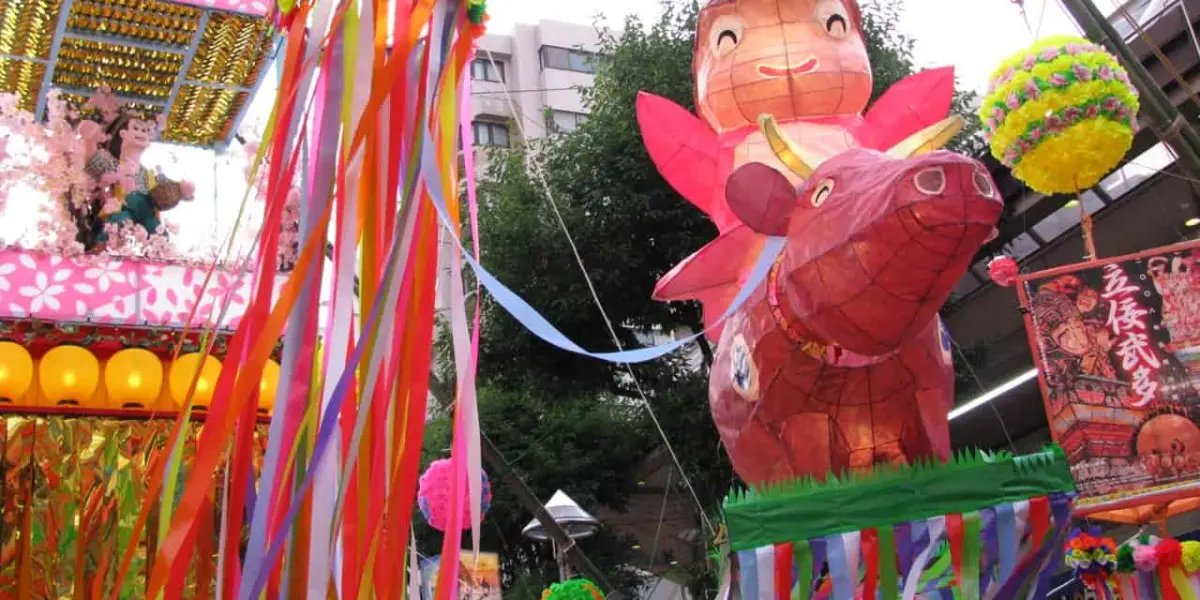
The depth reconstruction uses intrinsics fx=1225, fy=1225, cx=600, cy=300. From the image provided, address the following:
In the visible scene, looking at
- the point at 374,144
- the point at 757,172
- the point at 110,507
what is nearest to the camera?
the point at 374,144

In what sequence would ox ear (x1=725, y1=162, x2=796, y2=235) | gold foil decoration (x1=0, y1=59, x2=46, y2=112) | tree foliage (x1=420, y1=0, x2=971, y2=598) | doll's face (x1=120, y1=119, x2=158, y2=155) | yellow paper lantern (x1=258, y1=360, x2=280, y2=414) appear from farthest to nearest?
tree foliage (x1=420, y1=0, x2=971, y2=598) → gold foil decoration (x1=0, y1=59, x2=46, y2=112) → doll's face (x1=120, y1=119, x2=158, y2=155) → ox ear (x1=725, y1=162, x2=796, y2=235) → yellow paper lantern (x1=258, y1=360, x2=280, y2=414)

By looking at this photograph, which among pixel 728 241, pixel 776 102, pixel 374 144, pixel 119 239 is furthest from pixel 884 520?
pixel 119 239

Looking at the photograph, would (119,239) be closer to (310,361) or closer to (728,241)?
(728,241)

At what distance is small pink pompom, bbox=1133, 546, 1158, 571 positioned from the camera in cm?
604

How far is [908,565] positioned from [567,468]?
8150mm

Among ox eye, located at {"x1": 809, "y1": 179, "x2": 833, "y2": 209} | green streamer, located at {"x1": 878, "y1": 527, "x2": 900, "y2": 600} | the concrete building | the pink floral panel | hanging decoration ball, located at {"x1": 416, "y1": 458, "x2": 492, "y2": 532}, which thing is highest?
the concrete building

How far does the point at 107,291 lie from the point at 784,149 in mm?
2633

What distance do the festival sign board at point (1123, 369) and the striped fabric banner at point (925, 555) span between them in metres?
1.48

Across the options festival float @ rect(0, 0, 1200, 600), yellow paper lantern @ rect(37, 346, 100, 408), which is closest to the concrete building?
festival float @ rect(0, 0, 1200, 600)

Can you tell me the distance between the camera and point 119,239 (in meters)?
4.64

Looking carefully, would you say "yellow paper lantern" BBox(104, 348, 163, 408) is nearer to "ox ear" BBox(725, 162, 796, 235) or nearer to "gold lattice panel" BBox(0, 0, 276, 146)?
"gold lattice panel" BBox(0, 0, 276, 146)

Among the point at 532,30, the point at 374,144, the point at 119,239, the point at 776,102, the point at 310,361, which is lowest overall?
the point at 310,361

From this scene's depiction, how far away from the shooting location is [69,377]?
14.3ft

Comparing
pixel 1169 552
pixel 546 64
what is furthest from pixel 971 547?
pixel 546 64
